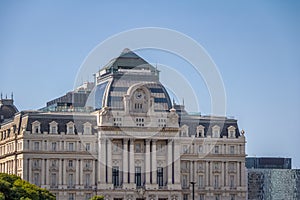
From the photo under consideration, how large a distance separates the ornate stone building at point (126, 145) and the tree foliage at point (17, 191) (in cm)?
2572

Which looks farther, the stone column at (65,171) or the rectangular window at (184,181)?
the rectangular window at (184,181)

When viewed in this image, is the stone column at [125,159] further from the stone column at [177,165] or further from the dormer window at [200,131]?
the dormer window at [200,131]

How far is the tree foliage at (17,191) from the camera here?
12581cm

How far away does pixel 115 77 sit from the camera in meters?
179

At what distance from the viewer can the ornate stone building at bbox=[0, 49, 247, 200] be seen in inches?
6762

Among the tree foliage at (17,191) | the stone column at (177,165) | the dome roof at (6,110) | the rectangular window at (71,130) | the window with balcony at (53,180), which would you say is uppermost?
the dome roof at (6,110)

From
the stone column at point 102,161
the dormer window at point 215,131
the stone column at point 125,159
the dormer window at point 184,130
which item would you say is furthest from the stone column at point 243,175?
the stone column at point 102,161

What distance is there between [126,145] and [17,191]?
46264mm

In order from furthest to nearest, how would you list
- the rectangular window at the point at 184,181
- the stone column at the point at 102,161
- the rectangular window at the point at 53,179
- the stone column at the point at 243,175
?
the stone column at the point at 243,175 < the rectangular window at the point at 184,181 < the stone column at the point at 102,161 < the rectangular window at the point at 53,179

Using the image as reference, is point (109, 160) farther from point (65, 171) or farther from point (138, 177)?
point (65, 171)

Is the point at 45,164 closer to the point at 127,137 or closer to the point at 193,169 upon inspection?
the point at 127,137

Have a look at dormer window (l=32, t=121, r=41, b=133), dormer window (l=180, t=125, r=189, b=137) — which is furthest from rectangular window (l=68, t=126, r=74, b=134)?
→ dormer window (l=180, t=125, r=189, b=137)

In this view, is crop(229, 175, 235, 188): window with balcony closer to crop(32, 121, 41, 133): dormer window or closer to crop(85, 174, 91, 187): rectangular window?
crop(85, 174, 91, 187): rectangular window

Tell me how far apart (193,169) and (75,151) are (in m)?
19.7
